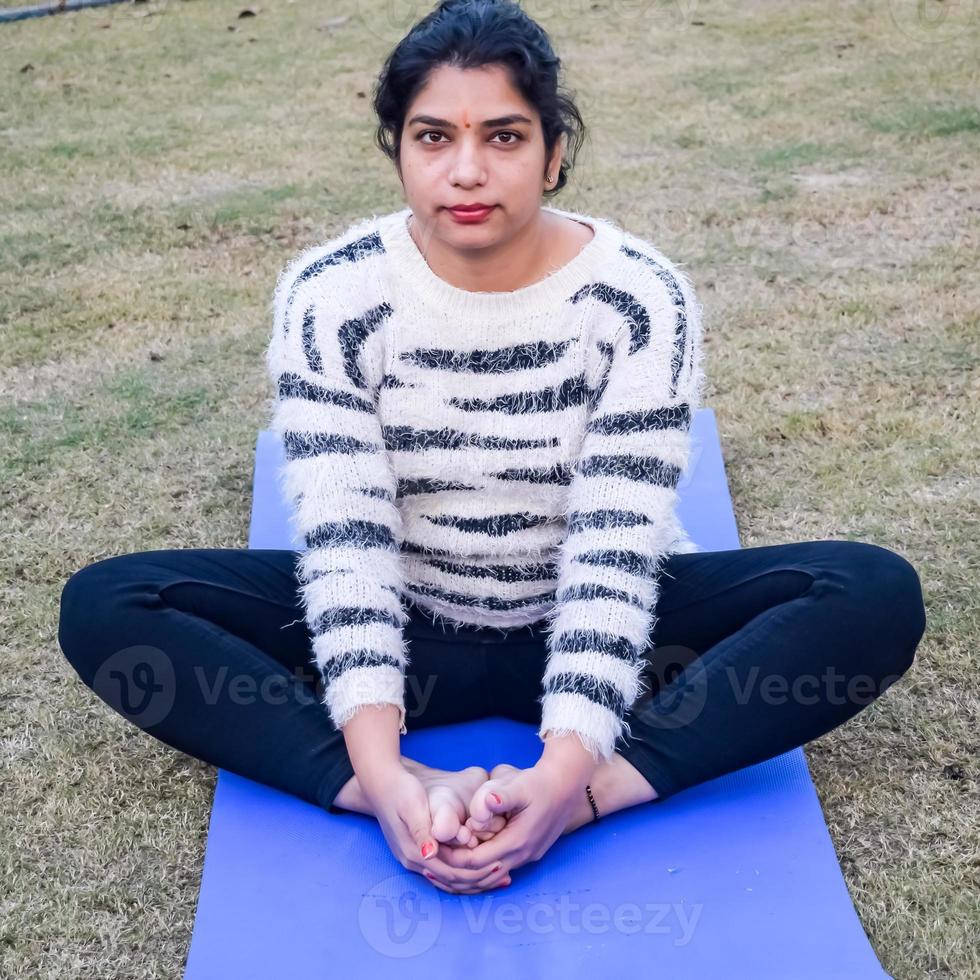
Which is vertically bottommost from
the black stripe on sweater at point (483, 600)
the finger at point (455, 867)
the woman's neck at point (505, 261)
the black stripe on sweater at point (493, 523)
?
the finger at point (455, 867)

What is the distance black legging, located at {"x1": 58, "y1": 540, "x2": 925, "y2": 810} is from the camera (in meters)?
1.72

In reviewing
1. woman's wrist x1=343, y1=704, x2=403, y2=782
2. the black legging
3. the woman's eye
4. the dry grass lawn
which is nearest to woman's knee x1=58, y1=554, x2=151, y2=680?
the black legging

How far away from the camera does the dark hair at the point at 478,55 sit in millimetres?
1644

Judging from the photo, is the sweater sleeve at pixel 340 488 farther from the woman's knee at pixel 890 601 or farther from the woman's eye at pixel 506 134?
the woman's knee at pixel 890 601

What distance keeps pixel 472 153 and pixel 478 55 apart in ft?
0.41

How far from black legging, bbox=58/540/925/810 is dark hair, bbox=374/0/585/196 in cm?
70

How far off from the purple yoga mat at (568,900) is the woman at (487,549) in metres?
0.05

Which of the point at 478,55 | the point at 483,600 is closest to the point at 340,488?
the point at 483,600

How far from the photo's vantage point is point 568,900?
1623 mm

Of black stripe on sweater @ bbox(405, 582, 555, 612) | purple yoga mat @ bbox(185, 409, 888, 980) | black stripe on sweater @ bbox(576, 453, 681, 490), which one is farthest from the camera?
black stripe on sweater @ bbox(405, 582, 555, 612)

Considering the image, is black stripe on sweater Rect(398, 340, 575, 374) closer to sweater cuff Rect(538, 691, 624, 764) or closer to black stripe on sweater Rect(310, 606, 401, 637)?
black stripe on sweater Rect(310, 606, 401, 637)

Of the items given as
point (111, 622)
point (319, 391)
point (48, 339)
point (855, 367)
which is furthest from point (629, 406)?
point (48, 339)

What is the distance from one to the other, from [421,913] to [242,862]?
0.26 m

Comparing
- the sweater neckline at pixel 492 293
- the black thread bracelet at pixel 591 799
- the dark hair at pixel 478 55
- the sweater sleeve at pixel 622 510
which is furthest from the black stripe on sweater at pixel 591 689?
the dark hair at pixel 478 55
